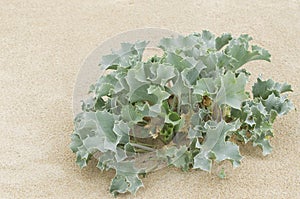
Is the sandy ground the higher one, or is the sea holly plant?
the sea holly plant

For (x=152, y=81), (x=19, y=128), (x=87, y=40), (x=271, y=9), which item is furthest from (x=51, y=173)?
(x=271, y=9)

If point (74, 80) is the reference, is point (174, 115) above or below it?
above

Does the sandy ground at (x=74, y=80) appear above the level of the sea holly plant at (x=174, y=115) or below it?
below

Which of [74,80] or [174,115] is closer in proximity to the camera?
[174,115]

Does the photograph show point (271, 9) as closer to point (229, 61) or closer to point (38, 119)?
point (229, 61)
